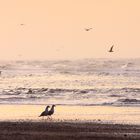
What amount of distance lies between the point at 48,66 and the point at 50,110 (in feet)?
175

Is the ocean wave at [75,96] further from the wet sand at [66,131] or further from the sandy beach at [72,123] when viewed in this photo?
the wet sand at [66,131]

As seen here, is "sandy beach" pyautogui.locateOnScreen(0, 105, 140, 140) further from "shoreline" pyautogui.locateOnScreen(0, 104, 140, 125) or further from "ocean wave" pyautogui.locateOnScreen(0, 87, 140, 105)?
"ocean wave" pyautogui.locateOnScreen(0, 87, 140, 105)

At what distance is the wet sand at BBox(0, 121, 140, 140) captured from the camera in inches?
808

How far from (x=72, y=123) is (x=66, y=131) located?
2.29m

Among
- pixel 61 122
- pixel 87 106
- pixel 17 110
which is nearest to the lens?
pixel 61 122

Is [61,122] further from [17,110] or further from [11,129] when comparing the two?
[17,110]

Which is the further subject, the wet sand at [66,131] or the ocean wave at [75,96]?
the ocean wave at [75,96]

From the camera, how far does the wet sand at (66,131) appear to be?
20.5m

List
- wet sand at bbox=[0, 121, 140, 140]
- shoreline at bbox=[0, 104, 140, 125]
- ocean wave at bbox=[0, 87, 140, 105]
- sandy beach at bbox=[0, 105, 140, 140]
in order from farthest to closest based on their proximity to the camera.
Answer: ocean wave at bbox=[0, 87, 140, 105] < shoreline at bbox=[0, 104, 140, 125] < sandy beach at bbox=[0, 105, 140, 140] < wet sand at bbox=[0, 121, 140, 140]

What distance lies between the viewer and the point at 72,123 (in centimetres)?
2425

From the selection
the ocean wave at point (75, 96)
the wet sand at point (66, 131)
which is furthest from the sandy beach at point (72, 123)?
the ocean wave at point (75, 96)

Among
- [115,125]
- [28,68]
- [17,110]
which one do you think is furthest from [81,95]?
[28,68]

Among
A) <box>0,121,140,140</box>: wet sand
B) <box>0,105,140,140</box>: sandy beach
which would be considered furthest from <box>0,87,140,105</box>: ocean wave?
<box>0,121,140,140</box>: wet sand

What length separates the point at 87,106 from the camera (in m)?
32.0
